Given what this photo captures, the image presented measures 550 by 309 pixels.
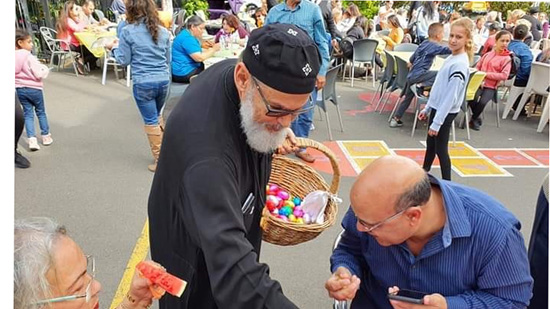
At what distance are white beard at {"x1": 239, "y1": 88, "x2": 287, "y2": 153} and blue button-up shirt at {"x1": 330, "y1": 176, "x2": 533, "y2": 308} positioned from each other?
2.32 feet

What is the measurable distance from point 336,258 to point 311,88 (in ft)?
2.95

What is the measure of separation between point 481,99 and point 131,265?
646 cm

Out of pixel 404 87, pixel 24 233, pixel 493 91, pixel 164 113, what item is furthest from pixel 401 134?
pixel 24 233

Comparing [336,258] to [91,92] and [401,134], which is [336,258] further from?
[91,92]

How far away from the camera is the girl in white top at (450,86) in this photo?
15.8 feet

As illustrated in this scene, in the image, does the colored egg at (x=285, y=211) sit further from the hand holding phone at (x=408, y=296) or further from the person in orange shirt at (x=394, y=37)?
the person in orange shirt at (x=394, y=37)

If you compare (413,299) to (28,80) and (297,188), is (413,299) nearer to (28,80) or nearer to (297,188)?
(297,188)

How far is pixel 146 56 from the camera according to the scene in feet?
17.1

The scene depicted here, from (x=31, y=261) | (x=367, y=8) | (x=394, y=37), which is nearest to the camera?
(x=31, y=261)

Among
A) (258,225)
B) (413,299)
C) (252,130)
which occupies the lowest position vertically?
(413,299)

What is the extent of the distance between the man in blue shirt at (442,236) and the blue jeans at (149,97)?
3.96 meters

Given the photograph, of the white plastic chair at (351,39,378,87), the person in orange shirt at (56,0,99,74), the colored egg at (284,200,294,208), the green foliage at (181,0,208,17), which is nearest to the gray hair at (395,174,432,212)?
the colored egg at (284,200,294,208)

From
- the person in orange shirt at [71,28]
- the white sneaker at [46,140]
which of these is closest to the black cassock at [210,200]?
the white sneaker at [46,140]

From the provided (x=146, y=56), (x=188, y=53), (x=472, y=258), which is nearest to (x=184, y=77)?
(x=188, y=53)
